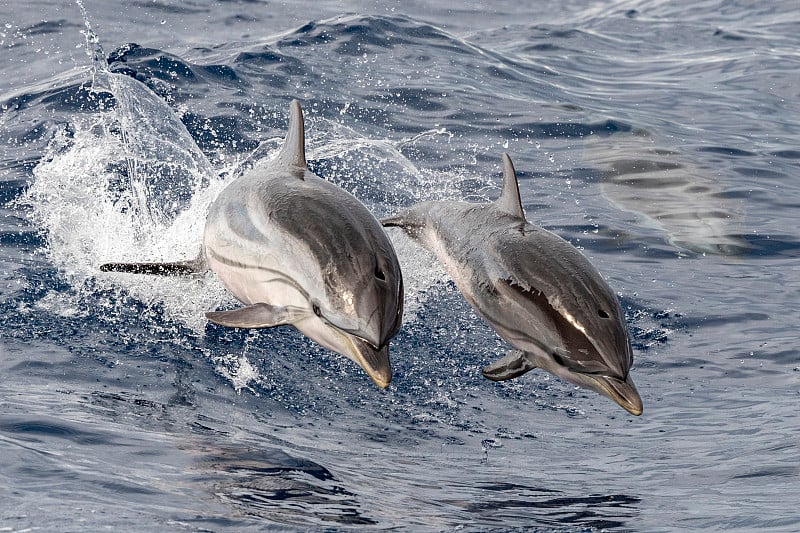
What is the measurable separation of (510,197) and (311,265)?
1.39 metres

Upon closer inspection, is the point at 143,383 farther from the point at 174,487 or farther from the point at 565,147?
the point at 565,147

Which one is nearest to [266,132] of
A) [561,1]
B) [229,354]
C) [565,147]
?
[565,147]

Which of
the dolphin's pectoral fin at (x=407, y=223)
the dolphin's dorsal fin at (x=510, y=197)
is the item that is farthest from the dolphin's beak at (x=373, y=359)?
the dolphin's pectoral fin at (x=407, y=223)

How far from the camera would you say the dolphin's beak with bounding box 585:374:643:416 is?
4430 millimetres

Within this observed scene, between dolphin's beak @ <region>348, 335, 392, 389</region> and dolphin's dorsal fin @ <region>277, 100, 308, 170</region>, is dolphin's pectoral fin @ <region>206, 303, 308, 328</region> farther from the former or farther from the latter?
dolphin's dorsal fin @ <region>277, 100, 308, 170</region>

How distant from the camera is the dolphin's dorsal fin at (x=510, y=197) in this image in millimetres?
5442

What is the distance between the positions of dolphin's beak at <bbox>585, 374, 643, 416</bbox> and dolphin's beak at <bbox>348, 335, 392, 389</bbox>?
0.86m

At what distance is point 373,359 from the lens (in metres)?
4.50

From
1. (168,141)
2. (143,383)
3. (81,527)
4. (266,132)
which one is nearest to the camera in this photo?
(81,527)

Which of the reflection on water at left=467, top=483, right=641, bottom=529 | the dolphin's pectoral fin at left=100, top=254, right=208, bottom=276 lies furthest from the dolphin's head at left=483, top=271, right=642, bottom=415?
the dolphin's pectoral fin at left=100, top=254, right=208, bottom=276

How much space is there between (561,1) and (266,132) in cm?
1399

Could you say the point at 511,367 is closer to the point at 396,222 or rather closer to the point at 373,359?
the point at 373,359

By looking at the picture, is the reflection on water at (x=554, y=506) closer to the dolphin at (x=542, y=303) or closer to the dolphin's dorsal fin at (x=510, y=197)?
the dolphin at (x=542, y=303)

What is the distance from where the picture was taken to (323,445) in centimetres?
588
